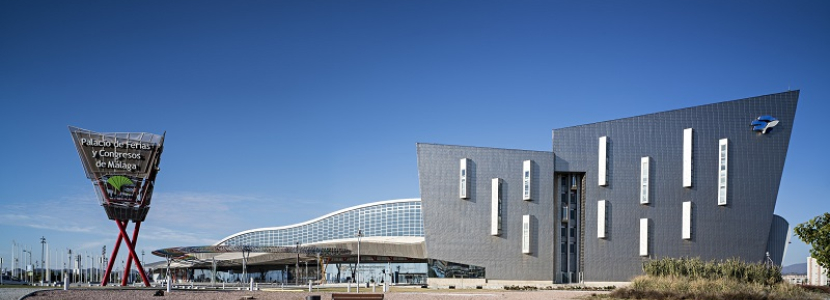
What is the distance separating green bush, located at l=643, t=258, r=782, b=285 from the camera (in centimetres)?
4034

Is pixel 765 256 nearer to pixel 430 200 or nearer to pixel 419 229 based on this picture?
pixel 430 200

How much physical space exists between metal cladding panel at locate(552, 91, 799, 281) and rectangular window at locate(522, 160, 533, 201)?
17.3 feet

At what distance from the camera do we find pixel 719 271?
42906 millimetres

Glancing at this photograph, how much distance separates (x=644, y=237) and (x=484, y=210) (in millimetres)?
14104

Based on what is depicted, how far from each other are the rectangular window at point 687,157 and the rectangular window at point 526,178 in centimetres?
1344

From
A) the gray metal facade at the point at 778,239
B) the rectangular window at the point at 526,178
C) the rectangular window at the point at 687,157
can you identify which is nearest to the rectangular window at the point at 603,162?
the rectangular window at the point at 526,178

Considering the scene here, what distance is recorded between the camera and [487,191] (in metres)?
67.6

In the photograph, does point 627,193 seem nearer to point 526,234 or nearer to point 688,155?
point 688,155

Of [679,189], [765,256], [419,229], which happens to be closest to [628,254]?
[679,189]

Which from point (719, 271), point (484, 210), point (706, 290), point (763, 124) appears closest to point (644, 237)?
point (484, 210)

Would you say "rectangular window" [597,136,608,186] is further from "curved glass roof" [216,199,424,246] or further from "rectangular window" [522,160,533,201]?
"curved glass roof" [216,199,424,246]

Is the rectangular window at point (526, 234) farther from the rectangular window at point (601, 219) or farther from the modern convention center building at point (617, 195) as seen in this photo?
the rectangular window at point (601, 219)

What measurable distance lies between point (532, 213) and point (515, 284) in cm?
646

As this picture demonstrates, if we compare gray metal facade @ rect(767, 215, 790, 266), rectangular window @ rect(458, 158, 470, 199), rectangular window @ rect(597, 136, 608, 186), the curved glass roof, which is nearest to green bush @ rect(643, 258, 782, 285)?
rectangular window @ rect(597, 136, 608, 186)
